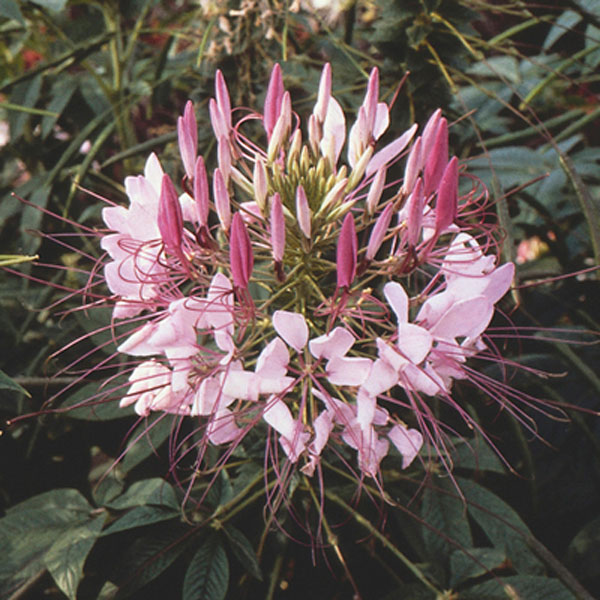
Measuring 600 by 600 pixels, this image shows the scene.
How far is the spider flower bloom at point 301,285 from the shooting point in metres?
0.43

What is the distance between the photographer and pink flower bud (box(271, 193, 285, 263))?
0.41 m

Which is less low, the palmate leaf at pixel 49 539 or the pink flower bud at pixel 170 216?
the pink flower bud at pixel 170 216

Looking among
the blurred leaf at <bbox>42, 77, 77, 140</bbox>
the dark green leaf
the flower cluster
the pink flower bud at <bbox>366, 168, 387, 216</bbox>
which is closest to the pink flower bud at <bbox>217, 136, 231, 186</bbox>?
the flower cluster

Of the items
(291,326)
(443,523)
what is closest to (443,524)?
(443,523)

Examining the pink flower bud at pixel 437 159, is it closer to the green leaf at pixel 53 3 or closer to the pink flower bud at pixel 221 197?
the pink flower bud at pixel 221 197

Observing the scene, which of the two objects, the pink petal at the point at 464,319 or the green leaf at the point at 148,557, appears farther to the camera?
the green leaf at the point at 148,557

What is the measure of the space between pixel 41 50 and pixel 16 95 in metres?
0.23

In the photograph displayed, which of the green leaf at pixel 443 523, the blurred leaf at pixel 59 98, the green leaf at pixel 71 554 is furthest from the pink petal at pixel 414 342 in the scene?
the blurred leaf at pixel 59 98

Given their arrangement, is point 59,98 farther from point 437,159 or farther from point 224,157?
point 437,159

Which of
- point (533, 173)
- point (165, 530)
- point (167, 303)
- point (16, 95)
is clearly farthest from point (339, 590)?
point (16, 95)

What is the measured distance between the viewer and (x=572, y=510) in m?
0.71

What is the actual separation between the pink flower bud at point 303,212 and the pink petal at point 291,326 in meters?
0.07

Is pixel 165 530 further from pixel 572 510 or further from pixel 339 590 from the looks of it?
pixel 572 510

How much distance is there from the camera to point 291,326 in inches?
16.7
